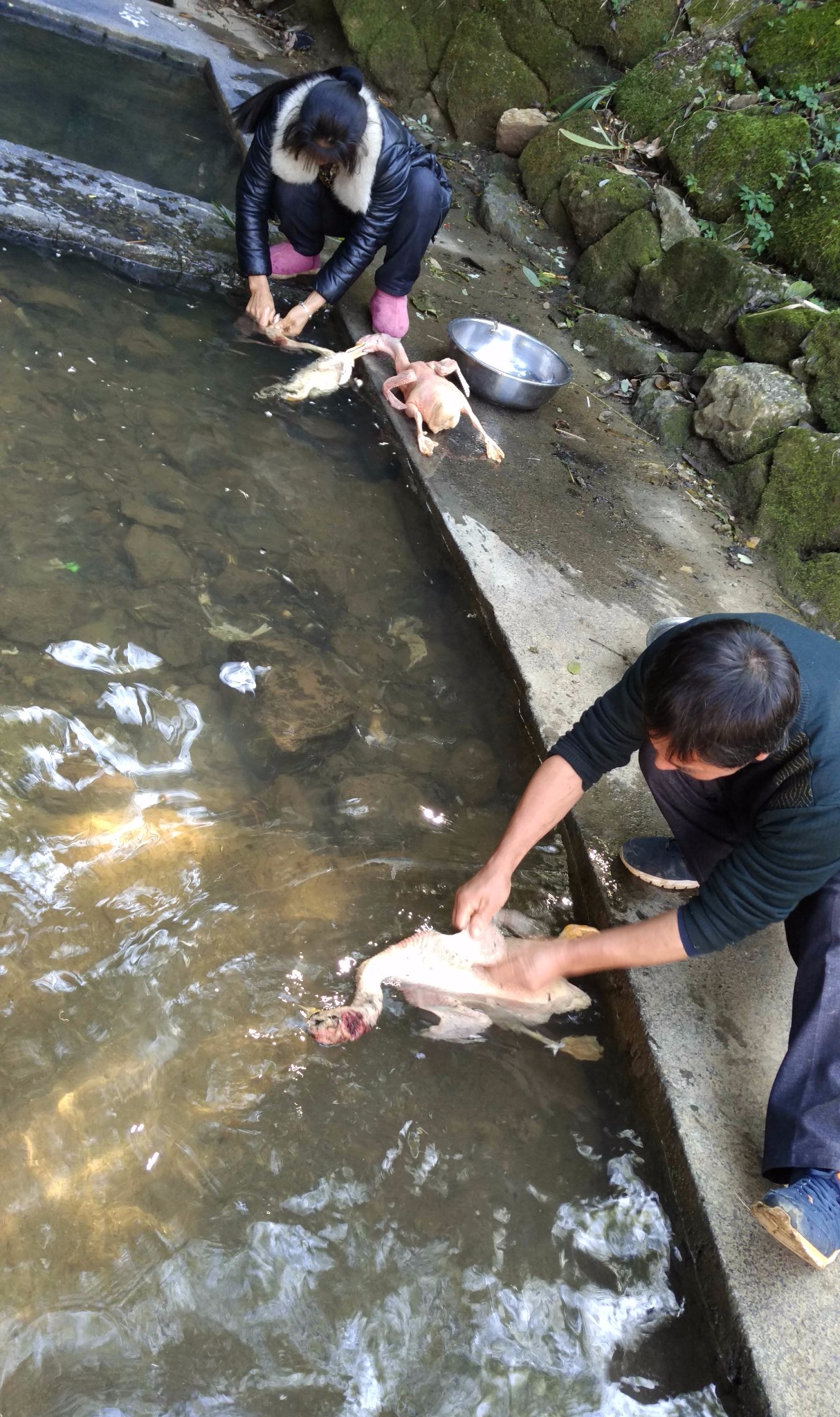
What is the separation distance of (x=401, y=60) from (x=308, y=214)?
13.9ft

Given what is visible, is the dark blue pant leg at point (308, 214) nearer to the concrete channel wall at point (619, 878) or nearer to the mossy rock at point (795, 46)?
the concrete channel wall at point (619, 878)

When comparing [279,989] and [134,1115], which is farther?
[279,989]

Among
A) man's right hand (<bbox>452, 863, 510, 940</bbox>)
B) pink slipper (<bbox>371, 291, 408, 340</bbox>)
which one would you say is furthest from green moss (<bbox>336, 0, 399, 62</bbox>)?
man's right hand (<bbox>452, 863, 510, 940</bbox>)

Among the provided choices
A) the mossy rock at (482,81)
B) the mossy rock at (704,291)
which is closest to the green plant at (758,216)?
the mossy rock at (704,291)

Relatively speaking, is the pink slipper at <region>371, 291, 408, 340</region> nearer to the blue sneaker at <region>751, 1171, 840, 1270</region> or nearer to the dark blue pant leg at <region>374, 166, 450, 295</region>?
the dark blue pant leg at <region>374, 166, 450, 295</region>

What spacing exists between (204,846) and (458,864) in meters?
0.71

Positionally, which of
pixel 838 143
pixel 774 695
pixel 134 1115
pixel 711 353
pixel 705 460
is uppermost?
pixel 838 143

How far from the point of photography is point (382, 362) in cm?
435

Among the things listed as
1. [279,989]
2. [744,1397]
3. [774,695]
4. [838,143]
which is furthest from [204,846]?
[838,143]

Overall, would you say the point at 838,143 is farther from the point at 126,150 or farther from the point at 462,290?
the point at 126,150

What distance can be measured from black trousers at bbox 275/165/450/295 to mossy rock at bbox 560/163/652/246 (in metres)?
2.25

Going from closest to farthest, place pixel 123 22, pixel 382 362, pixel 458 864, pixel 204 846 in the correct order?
pixel 204 846
pixel 458 864
pixel 382 362
pixel 123 22

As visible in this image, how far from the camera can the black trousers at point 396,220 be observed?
13.7ft

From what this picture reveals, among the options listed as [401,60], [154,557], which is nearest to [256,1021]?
[154,557]
